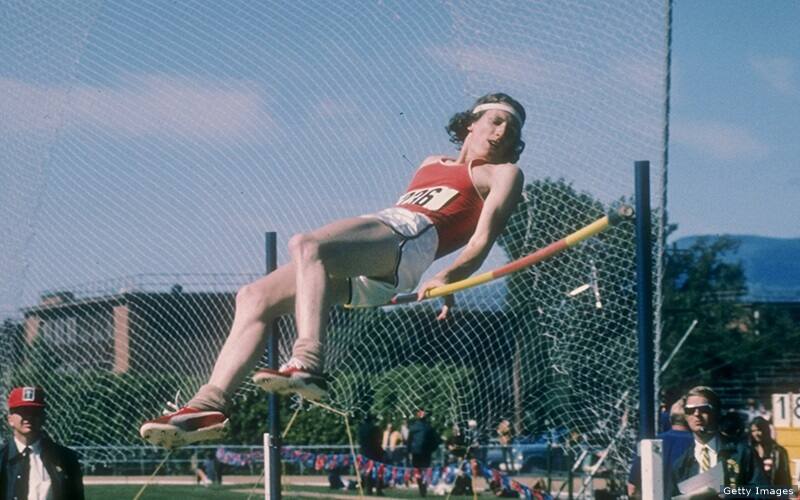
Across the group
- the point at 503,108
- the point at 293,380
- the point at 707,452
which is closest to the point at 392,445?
the point at 707,452

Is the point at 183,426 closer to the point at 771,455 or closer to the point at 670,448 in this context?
the point at 670,448

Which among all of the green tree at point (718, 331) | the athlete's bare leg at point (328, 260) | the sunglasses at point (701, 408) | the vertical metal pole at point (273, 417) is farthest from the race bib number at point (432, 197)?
the green tree at point (718, 331)

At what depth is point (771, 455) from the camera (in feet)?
26.0

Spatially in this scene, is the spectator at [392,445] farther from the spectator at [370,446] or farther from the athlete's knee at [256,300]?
the athlete's knee at [256,300]

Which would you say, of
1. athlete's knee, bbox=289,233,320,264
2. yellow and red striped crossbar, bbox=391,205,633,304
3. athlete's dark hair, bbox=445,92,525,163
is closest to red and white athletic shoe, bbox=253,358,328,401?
athlete's knee, bbox=289,233,320,264

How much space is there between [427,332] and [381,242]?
519 centimetres

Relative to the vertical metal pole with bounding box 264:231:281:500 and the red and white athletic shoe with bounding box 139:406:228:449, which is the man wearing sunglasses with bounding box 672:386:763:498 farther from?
the vertical metal pole with bounding box 264:231:281:500

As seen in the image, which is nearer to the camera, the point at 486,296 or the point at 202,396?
the point at 202,396

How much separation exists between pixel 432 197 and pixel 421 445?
10544 millimetres

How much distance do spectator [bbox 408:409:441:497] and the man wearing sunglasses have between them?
9.52m

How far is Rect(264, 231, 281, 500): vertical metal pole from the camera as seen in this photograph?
758 cm

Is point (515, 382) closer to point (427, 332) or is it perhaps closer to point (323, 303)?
point (427, 332)

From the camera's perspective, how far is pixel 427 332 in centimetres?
1021

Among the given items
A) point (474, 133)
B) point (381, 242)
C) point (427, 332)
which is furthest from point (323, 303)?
point (427, 332)
